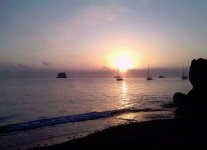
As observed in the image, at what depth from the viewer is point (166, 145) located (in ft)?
57.8

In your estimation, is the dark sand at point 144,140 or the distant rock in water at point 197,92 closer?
the dark sand at point 144,140

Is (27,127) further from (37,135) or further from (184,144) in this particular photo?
(184,144)

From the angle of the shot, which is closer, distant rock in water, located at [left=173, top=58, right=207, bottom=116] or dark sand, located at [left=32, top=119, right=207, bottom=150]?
Answer: dark sand, located at [left=32, top=119, right=207, bottom=150]

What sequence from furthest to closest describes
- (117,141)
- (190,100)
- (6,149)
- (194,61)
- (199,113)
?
(194,61) < (190,100) < (199,113) < (6,149) < (117,141)

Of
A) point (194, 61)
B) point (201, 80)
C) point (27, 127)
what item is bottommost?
point (27, 127)

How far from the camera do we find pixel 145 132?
77.8 feet

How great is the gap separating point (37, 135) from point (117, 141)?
1128 centimetres

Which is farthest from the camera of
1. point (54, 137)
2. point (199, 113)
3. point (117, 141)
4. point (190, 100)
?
point (190, 100)

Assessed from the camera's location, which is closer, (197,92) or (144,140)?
(144,140)

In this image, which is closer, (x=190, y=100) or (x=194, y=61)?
(x=190, y=100)

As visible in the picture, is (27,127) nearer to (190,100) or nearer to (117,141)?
(117,141)

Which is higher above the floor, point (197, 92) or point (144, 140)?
point (197, 92)

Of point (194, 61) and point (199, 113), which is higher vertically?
point (194, 61)

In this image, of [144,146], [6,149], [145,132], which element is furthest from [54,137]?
[144,146]
